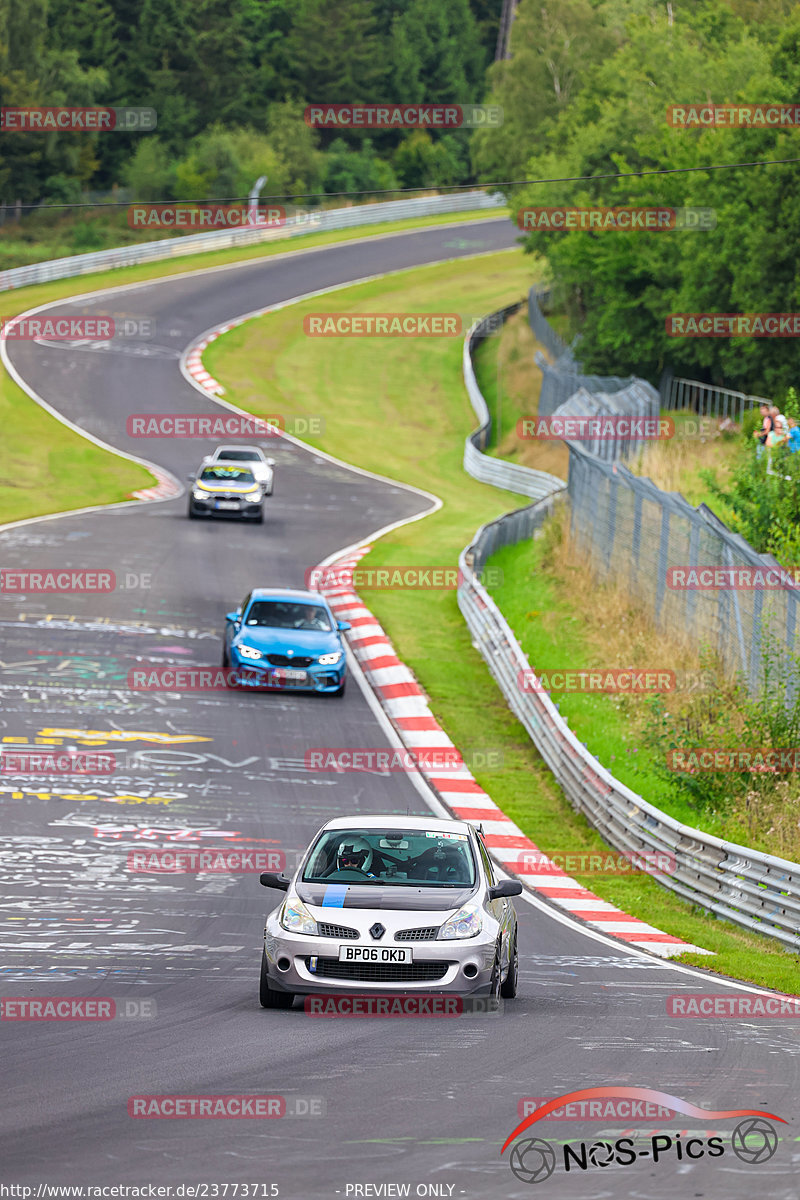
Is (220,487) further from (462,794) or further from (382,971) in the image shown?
(382,971)

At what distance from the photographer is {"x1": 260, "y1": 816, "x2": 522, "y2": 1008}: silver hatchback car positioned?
10.2 meters

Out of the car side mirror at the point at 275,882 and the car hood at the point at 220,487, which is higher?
the car side mirror at the point at 275,882

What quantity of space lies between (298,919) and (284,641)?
13.5 m

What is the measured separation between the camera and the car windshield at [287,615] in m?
24.3

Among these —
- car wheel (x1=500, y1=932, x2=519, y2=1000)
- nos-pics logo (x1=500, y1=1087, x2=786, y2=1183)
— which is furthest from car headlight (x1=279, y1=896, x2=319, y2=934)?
nos-pics logo (x1=500, y1=1087, x2=786, y2=1183)

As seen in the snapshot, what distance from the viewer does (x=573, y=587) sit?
28922 mm

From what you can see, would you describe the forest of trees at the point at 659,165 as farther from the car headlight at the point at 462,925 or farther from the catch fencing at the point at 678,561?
the car headlight at the point at 462,925

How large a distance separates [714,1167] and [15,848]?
10166mm

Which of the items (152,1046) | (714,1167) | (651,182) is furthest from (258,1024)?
(651,182)

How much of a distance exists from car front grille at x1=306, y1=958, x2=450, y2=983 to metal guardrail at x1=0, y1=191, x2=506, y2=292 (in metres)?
61.9

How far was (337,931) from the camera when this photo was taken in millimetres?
10312

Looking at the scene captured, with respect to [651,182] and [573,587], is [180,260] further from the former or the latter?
[573,587]
